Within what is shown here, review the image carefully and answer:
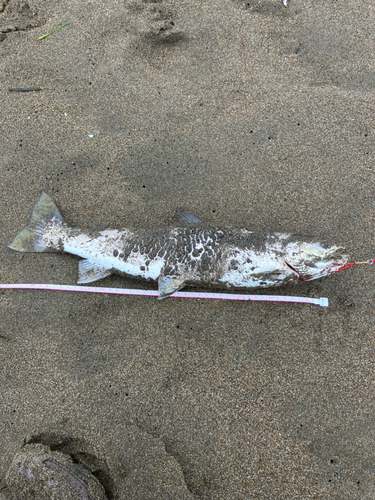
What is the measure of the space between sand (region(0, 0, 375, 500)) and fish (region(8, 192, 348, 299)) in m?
0.30

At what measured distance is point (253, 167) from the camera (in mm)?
3875

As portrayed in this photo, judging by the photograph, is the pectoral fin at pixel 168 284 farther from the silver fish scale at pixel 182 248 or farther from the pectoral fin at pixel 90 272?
the pectoral fin at pixel 90 272

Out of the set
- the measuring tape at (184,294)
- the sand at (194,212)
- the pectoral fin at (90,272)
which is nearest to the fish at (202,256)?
the pectoral fin at (90,272)

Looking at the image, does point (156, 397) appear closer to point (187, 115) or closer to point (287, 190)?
point (287, 190)

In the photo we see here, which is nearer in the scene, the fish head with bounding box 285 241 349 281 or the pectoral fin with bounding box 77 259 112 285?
the fish head with bounding box 285 241 349 281

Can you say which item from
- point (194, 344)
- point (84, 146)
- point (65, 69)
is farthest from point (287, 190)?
point (65, 69)

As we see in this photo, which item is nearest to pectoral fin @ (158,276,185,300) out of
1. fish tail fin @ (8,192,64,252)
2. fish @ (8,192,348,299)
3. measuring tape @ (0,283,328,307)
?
fish @ (8,192,348,299)

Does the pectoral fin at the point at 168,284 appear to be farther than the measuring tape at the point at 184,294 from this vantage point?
No

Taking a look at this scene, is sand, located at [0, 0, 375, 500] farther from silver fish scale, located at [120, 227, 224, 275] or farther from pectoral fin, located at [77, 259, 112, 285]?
silver fish scale, located at [120, 227, 224, 275]

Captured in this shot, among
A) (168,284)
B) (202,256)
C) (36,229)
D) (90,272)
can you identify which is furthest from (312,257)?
(36,229)

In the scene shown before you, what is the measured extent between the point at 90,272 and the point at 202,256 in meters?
1.40

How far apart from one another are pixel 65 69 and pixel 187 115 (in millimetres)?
1851

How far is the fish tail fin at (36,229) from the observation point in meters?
3.68

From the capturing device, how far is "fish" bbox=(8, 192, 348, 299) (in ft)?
10.8
